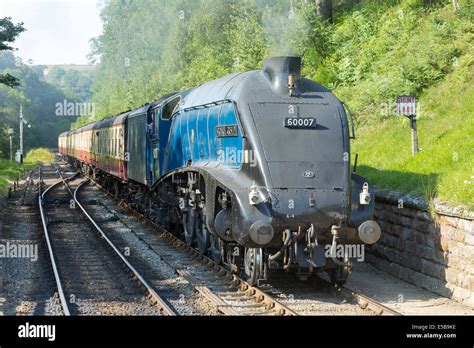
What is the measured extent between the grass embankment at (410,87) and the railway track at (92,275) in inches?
217

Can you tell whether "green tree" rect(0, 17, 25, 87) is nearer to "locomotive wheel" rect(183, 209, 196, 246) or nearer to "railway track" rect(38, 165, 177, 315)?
"railway track" rect(38, 165, 177, 315)

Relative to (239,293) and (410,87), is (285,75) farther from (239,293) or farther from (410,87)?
(410,87)

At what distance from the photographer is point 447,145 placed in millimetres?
14672

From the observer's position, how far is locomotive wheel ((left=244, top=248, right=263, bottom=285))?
10797 millimetres

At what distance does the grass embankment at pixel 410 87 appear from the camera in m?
13.6

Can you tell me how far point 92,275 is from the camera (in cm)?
1338

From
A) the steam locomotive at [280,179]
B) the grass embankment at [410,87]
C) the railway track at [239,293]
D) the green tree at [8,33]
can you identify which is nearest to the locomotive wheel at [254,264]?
the steam locomotive at [280,179]

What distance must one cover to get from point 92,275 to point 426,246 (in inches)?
257

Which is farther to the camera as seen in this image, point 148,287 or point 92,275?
point 92,275

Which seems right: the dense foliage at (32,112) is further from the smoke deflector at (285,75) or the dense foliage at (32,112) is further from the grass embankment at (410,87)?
the smoke deflector at (285,75)

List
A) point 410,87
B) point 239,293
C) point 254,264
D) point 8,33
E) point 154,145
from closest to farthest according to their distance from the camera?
point 254,264 → point 239,293 → point 154,145 → point 410,87 → point 8,33

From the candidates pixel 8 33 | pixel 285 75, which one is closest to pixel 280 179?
pixel 285 75

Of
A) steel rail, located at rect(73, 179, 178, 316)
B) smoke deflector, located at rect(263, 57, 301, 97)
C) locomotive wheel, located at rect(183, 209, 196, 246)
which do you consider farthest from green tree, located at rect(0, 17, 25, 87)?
smoke deflector, located at rect(263, 57, 301, 97)
